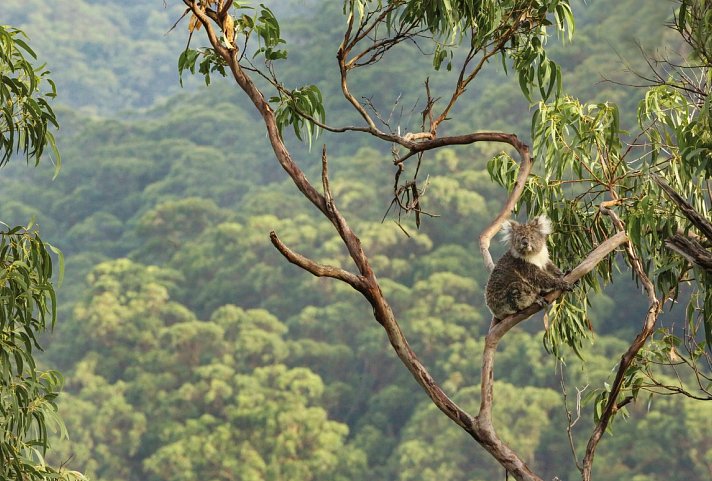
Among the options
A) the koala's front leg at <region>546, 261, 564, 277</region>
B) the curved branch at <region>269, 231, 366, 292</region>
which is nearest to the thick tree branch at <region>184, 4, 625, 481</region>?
the curved branch at <region>269, 231, 366, 292</region>

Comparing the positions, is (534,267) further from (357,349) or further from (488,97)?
(488,97)

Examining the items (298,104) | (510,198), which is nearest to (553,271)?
(510,198)

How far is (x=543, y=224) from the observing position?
14.1 feet

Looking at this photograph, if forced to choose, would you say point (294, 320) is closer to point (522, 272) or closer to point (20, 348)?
point (20, 348)

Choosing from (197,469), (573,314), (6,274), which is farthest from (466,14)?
(197,469)

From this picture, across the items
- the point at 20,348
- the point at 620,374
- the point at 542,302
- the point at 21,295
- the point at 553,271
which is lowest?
the point at 20,348

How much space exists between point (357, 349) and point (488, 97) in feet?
31.7

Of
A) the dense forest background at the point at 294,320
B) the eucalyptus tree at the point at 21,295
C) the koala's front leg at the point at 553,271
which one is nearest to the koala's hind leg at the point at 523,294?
the koala's front leg at the point at 553,271

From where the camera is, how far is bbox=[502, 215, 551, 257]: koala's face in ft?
13.8

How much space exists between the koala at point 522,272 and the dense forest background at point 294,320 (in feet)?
26.3

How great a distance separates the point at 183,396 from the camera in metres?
20.8

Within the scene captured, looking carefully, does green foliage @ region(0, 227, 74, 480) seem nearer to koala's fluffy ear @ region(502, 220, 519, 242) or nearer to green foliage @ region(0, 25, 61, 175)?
green foliage @ region(0, 25, 61, 175)

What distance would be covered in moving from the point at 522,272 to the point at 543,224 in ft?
0.79

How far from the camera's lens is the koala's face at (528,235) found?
13.8 feet
